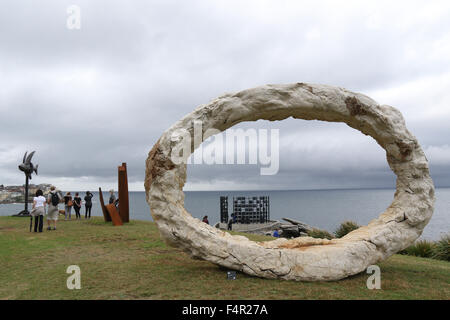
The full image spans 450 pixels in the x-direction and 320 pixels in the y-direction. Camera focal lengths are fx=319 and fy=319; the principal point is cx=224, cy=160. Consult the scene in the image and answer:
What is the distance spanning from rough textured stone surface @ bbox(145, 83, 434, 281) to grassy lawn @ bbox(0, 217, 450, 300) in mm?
307

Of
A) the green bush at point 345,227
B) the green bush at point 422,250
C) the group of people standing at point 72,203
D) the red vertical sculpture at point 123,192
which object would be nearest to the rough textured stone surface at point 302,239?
the green bush at point 422,250

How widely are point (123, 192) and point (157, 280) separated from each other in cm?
893

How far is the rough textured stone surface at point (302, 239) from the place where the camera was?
515 centimetres

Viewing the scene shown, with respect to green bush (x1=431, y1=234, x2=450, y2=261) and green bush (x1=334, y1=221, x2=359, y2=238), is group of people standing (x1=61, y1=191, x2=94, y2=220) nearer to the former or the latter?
green bush (x1=334, y1=221, x2=359, y2=238)

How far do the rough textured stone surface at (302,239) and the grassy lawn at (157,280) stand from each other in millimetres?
307

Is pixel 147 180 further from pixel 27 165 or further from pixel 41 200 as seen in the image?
Result: pixel 27 165

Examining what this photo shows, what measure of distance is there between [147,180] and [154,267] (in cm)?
171

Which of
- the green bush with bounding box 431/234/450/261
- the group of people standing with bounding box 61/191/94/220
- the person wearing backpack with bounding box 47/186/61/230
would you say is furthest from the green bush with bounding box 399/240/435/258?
the group of people standing with bounding box 61/191/94/220

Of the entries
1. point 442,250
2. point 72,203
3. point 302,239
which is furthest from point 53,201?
point 442,250

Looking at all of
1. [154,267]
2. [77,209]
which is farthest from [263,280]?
[77,209]

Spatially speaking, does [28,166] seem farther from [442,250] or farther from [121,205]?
[442,250]

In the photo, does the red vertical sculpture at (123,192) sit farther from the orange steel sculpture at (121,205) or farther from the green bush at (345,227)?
the green bush at (345,227)

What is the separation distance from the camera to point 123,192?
13.3 meters

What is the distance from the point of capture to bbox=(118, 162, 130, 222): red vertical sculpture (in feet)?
43.6
